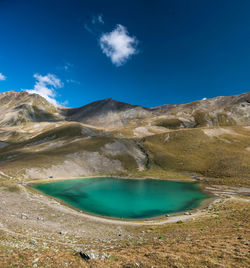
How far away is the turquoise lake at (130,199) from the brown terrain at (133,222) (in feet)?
18.9

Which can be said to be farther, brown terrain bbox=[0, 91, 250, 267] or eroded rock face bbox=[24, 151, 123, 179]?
eroded rock face bbox=[24, 151, 123, 179]

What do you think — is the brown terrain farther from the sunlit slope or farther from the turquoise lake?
the turquoise lake

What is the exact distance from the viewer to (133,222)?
1382 inches

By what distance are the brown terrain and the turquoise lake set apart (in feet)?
18.9

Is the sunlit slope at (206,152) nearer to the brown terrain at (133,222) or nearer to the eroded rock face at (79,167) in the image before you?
A: the brown terrain at (133,222)

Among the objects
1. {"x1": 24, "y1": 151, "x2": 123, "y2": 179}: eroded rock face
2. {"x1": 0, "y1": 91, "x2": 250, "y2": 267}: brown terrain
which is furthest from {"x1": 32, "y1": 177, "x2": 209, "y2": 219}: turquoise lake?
{"x1": 24, "y1": 151, "x2": 123, "y2": 179}: eroded rock face

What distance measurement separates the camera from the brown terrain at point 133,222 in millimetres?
13758

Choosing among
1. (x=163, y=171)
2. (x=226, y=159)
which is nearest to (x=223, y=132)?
(x=226, y=159)

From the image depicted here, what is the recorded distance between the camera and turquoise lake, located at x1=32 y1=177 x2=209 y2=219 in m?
43.9

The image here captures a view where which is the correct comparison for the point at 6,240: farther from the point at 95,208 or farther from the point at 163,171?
the point at 163,171

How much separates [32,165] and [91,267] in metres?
84.1

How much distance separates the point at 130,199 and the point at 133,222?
2014 centimetres

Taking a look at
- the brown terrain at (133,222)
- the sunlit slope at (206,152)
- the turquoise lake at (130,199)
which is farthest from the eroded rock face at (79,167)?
the sunlit slope at (206,152)

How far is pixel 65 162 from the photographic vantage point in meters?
94.4
